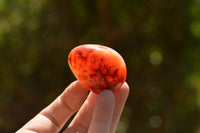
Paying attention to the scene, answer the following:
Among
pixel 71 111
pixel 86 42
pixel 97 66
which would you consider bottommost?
pixel 86 42

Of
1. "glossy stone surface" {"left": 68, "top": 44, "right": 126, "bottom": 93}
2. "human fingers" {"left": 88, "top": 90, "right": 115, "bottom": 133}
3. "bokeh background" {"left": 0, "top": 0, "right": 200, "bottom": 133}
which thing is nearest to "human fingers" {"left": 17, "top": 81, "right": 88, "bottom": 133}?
"glossy stone surface" {"left": 68, "top": 44, "right": 126, "bottom": 93}

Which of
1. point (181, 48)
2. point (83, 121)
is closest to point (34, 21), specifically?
point (181, 48)

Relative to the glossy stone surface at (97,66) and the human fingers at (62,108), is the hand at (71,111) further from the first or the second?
the glossy stone surface at (97,66)

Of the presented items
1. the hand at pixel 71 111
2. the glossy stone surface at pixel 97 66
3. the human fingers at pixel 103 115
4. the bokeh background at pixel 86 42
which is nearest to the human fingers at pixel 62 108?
the hand at pixel 71 111

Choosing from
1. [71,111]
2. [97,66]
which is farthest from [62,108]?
[97,66]

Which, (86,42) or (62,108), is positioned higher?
(62,108)

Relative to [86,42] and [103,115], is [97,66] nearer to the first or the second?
[103,115]
